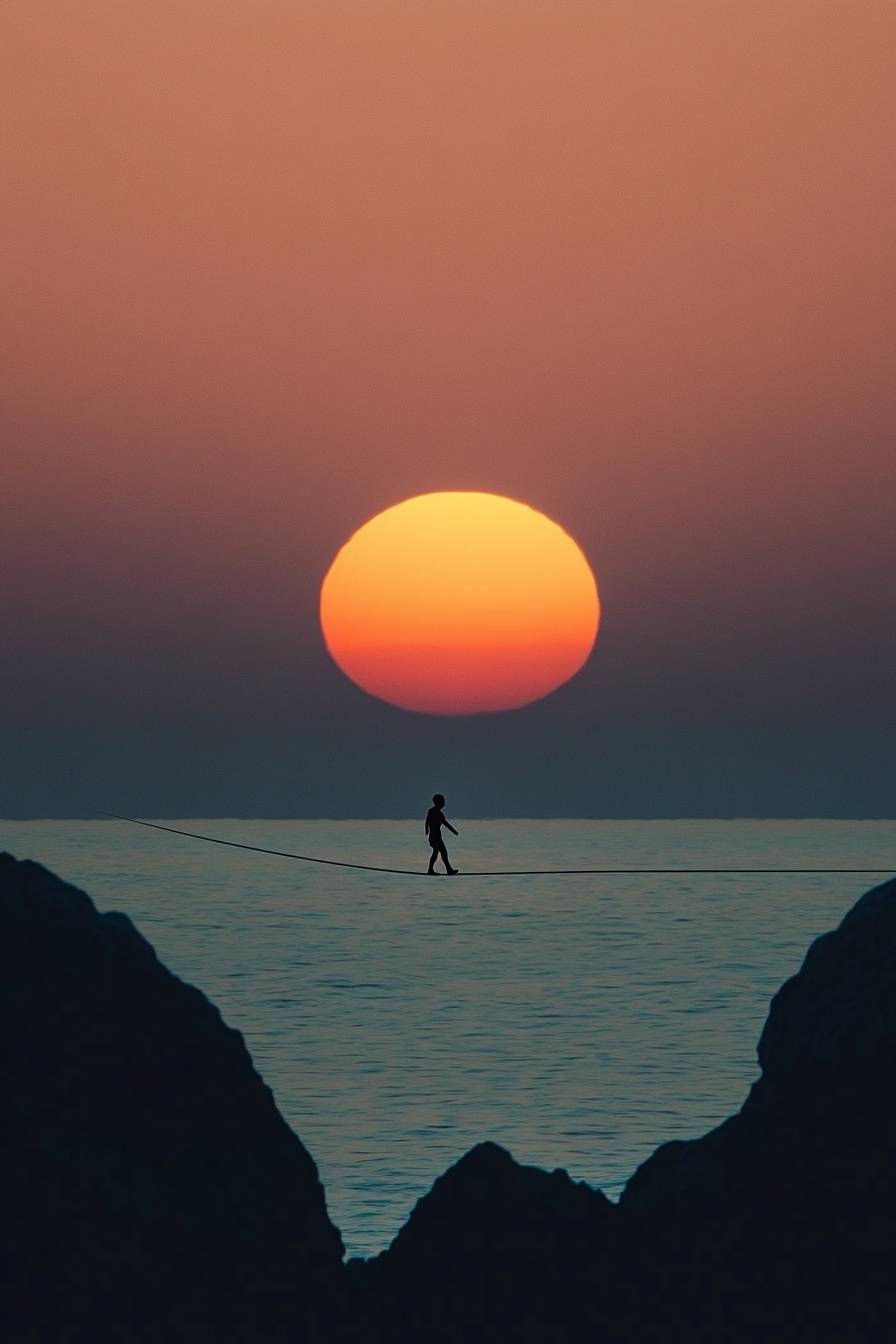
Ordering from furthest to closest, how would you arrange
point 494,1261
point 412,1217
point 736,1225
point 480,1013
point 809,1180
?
point 480,1013, point 412,1217, point 494,1261, point 736,1225, point 809,1180

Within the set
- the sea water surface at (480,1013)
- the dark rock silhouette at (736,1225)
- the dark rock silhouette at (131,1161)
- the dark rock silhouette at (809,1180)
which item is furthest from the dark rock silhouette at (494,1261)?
the sea water surface at (480,1013)

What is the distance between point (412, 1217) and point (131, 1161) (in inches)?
224

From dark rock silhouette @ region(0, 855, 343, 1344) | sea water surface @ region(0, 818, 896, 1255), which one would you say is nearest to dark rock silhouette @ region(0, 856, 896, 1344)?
dark rock silhouette @ region(0, 855, 343, 1344)

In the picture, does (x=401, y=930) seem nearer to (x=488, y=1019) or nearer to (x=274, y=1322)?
(x=488, y=1019)

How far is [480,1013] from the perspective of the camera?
260 ft

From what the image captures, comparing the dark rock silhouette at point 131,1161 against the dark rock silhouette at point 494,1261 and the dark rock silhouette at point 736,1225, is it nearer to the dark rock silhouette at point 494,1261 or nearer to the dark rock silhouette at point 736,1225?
the dark rock silhouette at point 494,1261

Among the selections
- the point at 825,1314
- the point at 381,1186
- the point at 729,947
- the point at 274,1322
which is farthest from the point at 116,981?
the point at 729,947

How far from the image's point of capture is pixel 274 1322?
25531 mm

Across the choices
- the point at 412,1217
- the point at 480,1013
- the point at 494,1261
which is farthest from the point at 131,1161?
the point at 480,1013

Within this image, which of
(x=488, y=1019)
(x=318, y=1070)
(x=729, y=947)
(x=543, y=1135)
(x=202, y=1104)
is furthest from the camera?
(x=729, y=947)

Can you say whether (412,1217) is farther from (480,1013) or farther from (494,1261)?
(480,1013)

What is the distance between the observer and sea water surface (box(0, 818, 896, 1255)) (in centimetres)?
5047

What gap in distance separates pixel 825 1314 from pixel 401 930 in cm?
10975

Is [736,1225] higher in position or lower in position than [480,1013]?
lower
